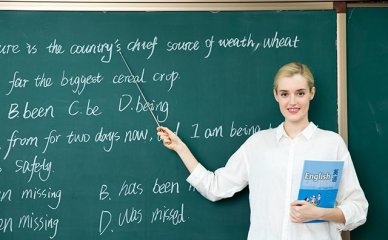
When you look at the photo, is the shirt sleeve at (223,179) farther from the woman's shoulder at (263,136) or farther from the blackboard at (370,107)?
the blackboard at (370,107)

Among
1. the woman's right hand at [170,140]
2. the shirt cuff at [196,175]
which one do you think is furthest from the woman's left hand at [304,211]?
the woman's right hand at [170,140]

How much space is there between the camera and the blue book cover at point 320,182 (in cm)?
181

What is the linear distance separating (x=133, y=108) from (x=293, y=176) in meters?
0.78

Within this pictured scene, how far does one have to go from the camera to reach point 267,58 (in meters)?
2.23

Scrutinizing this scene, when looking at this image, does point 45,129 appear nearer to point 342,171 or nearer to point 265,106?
point 265,106

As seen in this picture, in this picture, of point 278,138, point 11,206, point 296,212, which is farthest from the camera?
point 11,206

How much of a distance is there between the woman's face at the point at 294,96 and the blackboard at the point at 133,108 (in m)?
0.28

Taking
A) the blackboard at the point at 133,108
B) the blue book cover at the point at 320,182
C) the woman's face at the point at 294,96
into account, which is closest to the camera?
the blue book cover at the point at 320,182

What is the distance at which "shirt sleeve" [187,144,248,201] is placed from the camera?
6.84 feet

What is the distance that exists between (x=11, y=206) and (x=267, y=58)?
135cm

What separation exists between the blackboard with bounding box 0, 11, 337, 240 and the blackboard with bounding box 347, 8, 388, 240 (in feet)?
0.34

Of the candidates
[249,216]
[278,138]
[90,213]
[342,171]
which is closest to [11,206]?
[90,213]

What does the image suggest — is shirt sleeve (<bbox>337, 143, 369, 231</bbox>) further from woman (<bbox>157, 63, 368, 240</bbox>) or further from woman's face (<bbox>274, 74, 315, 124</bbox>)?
woman's face (<bbox>274, 74, 315, 124</bbox>)

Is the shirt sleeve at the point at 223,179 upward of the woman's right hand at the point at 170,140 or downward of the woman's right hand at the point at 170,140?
downward
